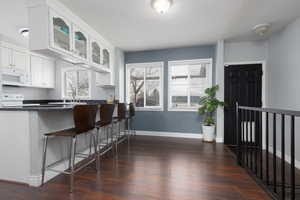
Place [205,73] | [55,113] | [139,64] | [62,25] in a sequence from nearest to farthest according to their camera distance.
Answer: [55,113] → [62,25] → [205,73] → [139,64]

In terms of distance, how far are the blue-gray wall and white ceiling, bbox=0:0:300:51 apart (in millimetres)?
475

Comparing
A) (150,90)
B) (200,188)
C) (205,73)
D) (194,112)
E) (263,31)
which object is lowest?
(200,188)

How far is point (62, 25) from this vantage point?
91.5 inches

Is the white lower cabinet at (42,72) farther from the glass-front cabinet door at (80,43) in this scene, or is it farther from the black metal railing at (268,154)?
the black metal railing at (268,154)

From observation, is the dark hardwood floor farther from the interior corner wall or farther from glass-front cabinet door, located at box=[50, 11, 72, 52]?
glass-front cabinet door, located at box=[50, 11, 72, 52]

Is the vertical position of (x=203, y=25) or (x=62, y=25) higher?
(x=203, y=25)

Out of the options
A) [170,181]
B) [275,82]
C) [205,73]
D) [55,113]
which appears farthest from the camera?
[205,73]

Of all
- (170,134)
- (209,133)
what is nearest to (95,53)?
(170,134)

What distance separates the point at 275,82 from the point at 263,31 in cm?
115

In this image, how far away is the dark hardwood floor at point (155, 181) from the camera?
1646 millimetres

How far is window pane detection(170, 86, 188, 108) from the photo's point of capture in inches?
170

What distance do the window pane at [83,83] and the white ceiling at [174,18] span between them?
1560 millimetres

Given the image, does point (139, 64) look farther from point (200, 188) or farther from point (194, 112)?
point (200, 188)

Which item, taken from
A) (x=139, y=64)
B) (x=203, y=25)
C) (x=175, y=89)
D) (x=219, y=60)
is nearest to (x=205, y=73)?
(x=219, y=60)
